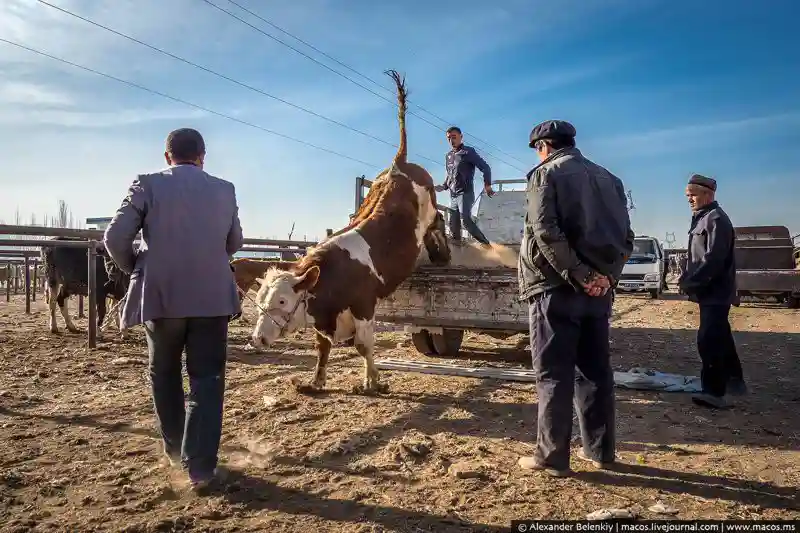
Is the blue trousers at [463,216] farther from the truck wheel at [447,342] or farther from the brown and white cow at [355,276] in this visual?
the truck wheel at [447,342]

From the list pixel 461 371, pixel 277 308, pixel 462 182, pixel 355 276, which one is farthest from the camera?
pixel 462 182

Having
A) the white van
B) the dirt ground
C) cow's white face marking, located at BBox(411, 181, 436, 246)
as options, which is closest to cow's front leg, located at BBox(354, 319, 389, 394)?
the dirt ground

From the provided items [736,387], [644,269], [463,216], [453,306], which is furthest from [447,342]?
[644,269]

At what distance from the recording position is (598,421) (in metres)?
3.49

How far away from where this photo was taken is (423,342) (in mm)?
7824

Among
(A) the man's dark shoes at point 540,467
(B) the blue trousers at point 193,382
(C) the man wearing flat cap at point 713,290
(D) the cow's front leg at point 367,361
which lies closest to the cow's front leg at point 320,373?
(D) the cow's front leg at point 367,361

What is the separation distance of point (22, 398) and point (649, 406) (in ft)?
19.9

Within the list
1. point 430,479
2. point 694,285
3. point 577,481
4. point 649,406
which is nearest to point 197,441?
point 430,479

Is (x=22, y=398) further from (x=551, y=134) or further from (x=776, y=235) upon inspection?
(x=776, y=235)

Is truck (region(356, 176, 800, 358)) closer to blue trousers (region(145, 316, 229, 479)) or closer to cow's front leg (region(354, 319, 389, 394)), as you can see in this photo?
cow's front leg (region(354, 319, 389, 394))

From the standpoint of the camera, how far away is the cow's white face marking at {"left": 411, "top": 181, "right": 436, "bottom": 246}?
696 centimetres

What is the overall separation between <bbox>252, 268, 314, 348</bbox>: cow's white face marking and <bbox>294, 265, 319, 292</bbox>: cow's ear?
14 millimetres

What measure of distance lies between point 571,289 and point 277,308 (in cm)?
294

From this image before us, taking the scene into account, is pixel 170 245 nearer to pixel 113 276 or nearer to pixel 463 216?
pixel 463 216
